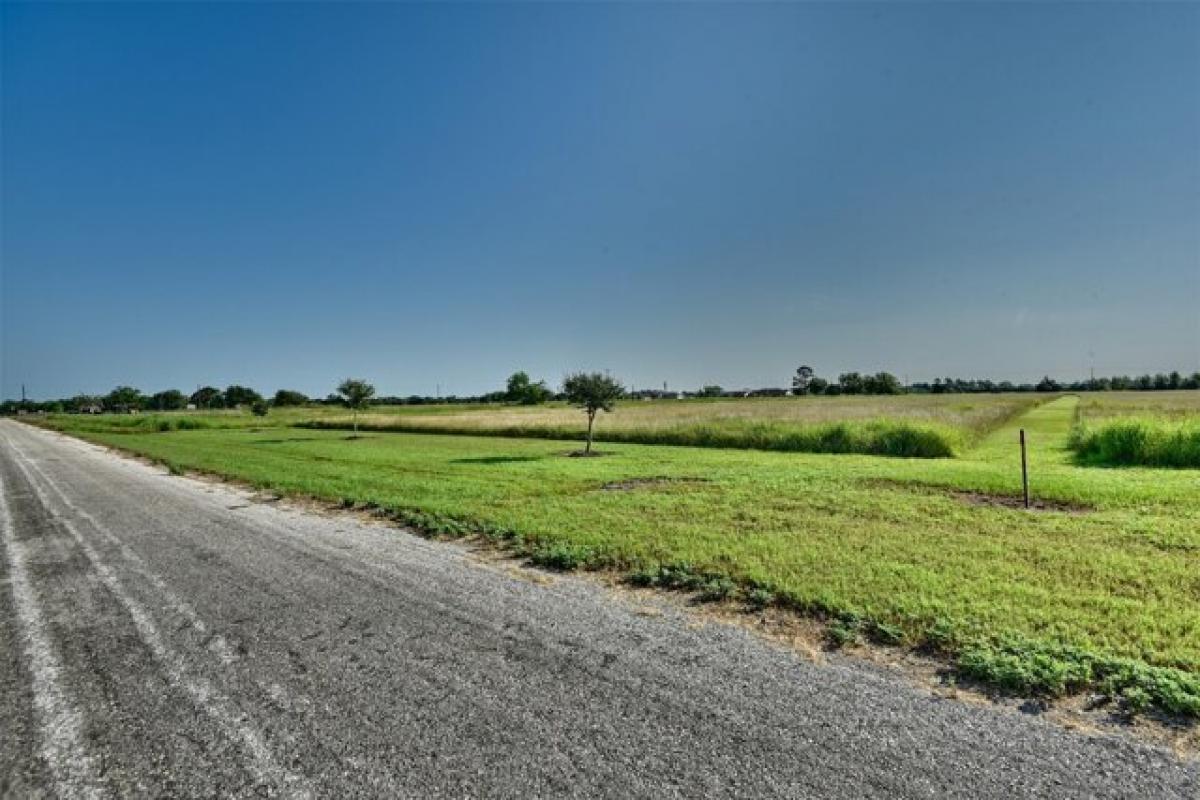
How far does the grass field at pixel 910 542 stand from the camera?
168 inches

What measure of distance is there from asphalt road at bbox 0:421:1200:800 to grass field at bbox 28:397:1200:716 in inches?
38.4

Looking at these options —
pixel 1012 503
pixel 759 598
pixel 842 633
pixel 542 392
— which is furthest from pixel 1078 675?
pixel 542 392

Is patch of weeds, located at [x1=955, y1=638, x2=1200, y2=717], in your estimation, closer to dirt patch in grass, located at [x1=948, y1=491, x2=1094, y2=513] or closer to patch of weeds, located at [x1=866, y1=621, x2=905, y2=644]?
patch of weeds, located at [x1=866, y1=621, x2=905, y2=644]

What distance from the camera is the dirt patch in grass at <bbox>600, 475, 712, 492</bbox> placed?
490 inches

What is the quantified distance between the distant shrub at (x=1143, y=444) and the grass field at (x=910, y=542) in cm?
183

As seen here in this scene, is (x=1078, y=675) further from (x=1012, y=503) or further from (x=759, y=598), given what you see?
(x=1012, y=503)

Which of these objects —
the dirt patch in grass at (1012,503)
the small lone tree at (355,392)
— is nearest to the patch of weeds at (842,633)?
the dirt patch in grass at (1012,503)

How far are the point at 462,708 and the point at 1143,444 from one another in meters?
20.6

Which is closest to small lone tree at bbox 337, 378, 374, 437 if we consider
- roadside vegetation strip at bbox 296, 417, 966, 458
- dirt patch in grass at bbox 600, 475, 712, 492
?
roadside vegetation strip at bbox 296, 417, 966, 458

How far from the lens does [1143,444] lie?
15617 millimetres

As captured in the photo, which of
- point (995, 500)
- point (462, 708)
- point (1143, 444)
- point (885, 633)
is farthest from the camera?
point (1143, 444)

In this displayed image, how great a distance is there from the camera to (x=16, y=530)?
9453 mm

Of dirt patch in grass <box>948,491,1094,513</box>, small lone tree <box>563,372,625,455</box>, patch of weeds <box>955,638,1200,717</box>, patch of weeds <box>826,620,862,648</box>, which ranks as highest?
small lone tree <box>563,372,625,455</box>

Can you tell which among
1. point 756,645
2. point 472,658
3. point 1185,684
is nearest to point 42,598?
point 472,658
